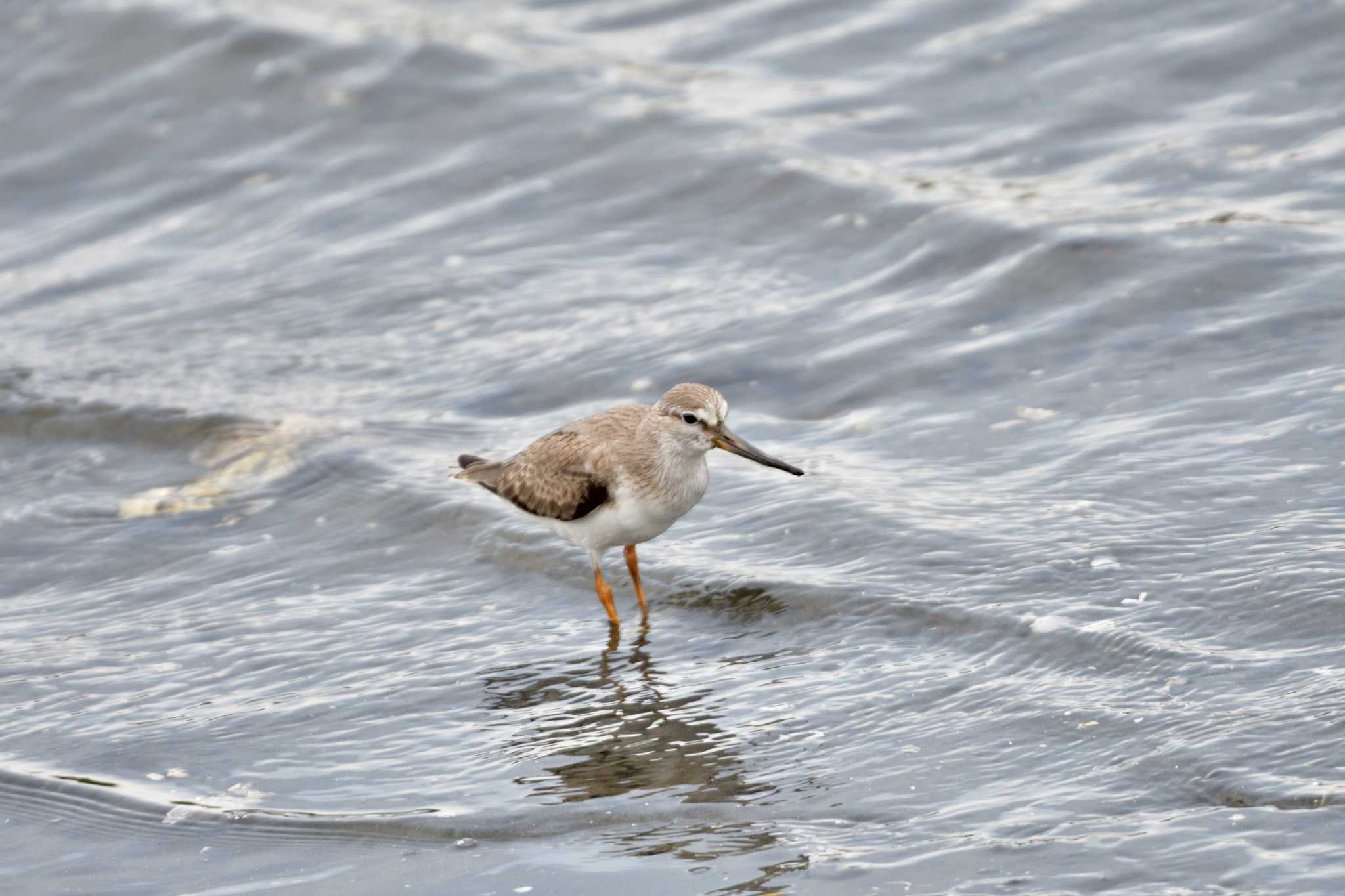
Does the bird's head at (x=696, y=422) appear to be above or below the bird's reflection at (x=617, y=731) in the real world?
above

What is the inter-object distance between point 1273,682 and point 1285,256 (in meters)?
4.34

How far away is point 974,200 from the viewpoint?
1107 cm

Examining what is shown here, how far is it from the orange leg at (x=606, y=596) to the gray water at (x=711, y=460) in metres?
0.18

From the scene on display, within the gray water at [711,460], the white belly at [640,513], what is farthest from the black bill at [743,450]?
the gray water at [711,460]

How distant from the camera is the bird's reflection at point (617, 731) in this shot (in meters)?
5.69

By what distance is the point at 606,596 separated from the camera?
7.20m

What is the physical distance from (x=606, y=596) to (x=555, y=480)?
1.77 ft

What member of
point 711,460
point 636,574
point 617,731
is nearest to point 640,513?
point 636,574

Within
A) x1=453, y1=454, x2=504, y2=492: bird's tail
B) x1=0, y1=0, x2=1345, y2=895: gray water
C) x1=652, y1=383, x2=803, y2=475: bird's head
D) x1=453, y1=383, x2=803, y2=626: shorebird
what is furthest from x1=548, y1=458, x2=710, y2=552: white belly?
x1=453, y1=454, x2=504, y2=492: bird's tail

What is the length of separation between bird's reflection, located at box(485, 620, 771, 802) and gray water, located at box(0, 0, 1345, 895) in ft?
0.08

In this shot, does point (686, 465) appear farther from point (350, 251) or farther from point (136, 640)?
point (350, 251)

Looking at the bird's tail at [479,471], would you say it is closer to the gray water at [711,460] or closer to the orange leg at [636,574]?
the gray water at [711,460]

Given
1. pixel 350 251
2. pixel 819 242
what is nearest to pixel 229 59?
pixel 350 251

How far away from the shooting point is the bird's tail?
7793 mm
